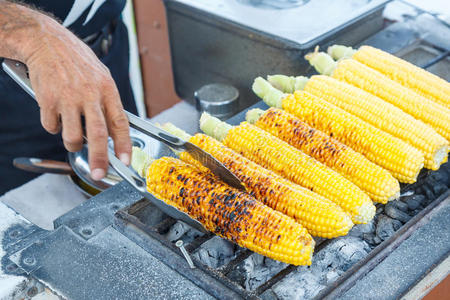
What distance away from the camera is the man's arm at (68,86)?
1106mm

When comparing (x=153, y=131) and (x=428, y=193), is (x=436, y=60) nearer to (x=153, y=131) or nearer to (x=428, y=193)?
(x=428, y=193)

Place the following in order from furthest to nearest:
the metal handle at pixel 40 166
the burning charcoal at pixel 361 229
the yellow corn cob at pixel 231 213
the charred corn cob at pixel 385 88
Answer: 1. the metal handle at pixel 40 166
2. the charred corn cob at pixel 385 88
3. the burning charcoal at pixel 361 229
4. the yellow corn cob at pixel 231 213

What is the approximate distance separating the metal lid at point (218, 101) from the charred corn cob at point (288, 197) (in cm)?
68

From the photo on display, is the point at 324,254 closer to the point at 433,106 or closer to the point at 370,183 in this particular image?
the point at 370,183

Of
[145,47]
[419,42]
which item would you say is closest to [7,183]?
[145,47]

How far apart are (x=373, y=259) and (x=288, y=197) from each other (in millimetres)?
274

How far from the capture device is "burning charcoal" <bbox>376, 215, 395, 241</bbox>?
4.66ft

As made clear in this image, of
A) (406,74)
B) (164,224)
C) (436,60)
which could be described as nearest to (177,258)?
(164,224)

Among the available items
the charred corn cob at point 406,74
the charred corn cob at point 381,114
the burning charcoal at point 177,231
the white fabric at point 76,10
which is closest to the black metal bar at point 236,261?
the burning charcoal at point 177,231

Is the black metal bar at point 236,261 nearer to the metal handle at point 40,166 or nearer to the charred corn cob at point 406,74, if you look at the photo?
the metal handle at point 40,166

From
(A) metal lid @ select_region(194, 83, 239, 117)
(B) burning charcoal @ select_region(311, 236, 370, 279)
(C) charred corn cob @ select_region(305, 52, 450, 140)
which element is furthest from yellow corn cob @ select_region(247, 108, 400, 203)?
(A) metal lid @ select_region(194, 83, 239, 117)

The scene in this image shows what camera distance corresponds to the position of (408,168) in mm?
1477

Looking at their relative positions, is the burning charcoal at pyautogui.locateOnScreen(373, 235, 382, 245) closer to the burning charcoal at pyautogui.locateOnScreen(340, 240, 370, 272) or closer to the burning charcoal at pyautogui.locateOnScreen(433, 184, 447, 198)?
the burning charcoal at pyautogui.locateOnScreen(340, 240, 370, 272)

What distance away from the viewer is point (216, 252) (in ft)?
4.50
